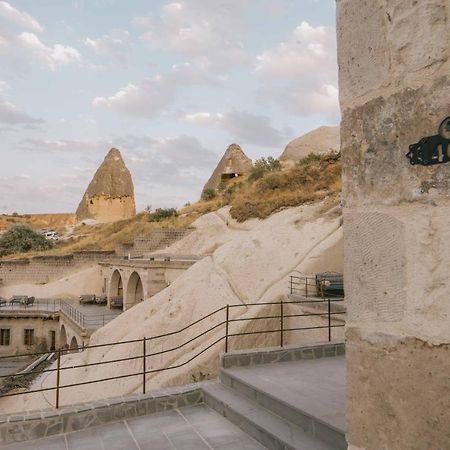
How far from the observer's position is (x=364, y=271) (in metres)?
1.53

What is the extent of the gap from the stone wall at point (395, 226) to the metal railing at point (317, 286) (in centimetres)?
1109

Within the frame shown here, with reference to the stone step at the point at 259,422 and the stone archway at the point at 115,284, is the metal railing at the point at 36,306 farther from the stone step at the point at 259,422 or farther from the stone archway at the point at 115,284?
the stone step at the point at 259,422

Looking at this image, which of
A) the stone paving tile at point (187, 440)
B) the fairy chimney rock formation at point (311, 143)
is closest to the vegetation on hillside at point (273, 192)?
the fairy chimney rock formation at point (311, 143)

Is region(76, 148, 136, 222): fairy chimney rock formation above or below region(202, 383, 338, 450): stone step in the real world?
above

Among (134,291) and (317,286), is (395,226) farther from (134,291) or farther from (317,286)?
(134,291)

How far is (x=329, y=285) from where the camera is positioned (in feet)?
41.1

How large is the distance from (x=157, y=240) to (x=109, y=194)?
41.9 m

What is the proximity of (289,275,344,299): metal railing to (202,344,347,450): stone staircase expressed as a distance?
5.79 metres

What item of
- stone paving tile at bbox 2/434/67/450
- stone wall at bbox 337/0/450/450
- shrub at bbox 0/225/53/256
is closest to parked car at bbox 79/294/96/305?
shrub at bbox 0/225/53/256

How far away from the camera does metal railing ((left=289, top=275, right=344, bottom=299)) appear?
41.2ft

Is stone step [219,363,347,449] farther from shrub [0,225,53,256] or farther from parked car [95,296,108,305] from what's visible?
shrub [0,225,53,256]

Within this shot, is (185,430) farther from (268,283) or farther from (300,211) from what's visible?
(300,211)

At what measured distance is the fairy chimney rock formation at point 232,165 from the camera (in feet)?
178

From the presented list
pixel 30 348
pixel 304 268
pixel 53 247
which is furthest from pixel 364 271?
pixel 53 247
